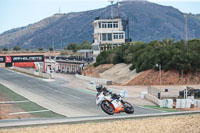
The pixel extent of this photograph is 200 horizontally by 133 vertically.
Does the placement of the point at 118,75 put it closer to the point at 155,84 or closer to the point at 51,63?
the point at 155,84

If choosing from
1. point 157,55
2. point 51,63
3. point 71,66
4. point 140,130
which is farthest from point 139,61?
point 51,63

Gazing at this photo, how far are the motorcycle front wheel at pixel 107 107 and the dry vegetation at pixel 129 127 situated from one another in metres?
2.21

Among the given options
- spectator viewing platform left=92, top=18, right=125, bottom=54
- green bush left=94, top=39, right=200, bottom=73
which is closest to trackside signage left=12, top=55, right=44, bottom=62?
green bush left=94, top=39, right=200, bottom=73

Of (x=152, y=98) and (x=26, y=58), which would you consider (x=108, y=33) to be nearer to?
(x=26, y=58)

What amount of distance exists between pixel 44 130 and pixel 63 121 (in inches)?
93.8

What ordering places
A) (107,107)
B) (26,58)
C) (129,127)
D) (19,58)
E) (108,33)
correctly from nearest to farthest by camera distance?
(129,127) < (107,107) < (19,58) < (26,58) < (108,33)

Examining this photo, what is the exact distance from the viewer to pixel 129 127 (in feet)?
66.7

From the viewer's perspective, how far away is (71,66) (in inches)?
4596

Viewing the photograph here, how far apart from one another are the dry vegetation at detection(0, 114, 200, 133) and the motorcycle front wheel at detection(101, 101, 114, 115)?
2210 millimetres

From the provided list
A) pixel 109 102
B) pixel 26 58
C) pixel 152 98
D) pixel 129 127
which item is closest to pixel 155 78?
pixel 152 98

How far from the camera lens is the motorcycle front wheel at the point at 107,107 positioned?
2367cm

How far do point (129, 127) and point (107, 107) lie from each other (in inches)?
153

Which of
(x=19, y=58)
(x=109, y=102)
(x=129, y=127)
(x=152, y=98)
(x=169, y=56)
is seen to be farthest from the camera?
(x=19, y=58)

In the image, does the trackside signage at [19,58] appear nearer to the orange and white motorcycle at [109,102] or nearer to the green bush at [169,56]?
the green bush at [169,56]
